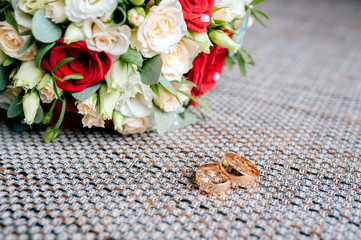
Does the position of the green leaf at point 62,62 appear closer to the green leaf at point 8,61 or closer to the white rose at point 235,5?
the green leaf at point 8,61

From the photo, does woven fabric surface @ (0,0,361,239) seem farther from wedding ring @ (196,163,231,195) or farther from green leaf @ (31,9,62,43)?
green leaf @ (31,9,62,43)

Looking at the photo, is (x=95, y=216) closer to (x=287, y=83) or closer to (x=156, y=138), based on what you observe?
(x=156, y=138)

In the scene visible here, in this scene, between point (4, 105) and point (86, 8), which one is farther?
point (4, 105)

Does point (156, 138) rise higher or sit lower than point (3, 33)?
lower

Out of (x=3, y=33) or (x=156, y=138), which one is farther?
(x=156, y=138)

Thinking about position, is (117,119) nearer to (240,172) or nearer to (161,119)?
(161,119)

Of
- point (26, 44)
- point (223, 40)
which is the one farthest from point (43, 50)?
point (223, 40)

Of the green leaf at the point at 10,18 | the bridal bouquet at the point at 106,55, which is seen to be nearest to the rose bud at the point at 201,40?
the bridal bouquet at the point at 106,55

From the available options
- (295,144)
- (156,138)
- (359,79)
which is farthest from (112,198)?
(359,79)
